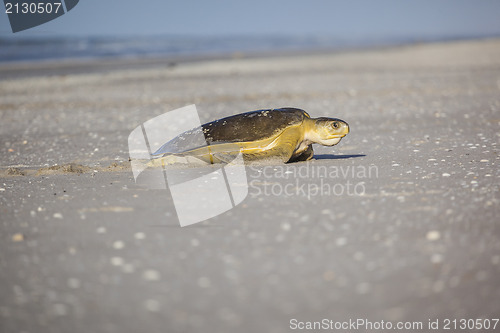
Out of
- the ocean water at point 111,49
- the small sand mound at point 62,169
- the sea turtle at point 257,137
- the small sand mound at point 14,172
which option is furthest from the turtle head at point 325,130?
the ocean water at point 111,49

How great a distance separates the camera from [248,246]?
2.94 meters

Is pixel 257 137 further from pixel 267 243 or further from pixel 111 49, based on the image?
pixel 111 49

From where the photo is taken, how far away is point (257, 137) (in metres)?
4.78

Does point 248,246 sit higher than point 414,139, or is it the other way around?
point 248,246

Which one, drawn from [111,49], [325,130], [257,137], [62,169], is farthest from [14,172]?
[111,49]

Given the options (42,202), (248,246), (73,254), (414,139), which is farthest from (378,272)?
(414,139)

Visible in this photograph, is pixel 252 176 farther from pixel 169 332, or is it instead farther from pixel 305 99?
pixel 305 99

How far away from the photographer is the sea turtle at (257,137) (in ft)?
15.7

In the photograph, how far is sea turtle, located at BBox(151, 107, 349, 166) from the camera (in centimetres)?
478

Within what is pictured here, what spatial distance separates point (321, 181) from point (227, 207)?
986 millimetres

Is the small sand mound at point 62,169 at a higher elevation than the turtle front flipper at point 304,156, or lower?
higher

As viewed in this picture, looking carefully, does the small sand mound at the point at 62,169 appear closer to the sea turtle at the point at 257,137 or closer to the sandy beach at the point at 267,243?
the sandy beach at the point at 267,243

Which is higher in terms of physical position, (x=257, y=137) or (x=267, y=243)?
(x=257, y=137)

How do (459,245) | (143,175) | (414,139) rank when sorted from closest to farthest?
(459,245), (143,175), (414,139)
